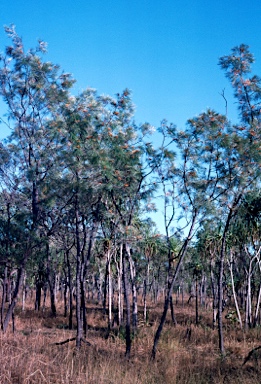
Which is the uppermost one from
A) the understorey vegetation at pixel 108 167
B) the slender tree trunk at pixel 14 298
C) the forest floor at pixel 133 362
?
the understorey vegetation at pixel 108 167

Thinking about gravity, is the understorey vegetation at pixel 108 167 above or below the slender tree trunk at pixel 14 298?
above

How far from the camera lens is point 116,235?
43.7 ft

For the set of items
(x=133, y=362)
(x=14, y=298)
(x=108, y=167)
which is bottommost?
(x=133, y=362)

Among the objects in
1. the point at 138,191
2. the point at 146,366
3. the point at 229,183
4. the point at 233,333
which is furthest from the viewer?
the point at 233,333

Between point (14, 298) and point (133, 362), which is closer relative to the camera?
point (133, 362)

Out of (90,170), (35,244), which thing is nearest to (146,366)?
(90,170)

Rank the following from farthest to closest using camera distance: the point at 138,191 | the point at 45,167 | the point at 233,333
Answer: the point at 233,333, the point at 45,167, the point at 138,191

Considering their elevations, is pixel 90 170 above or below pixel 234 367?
above

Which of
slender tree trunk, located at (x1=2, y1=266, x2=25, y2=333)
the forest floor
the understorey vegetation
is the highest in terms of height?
the understorey vegetation

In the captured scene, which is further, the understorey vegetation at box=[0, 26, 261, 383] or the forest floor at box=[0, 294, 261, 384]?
the understorey vegetation at box=[0, 26, 261, 383]

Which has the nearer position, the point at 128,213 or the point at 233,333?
the point at 128,213

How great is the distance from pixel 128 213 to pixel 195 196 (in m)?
2.29

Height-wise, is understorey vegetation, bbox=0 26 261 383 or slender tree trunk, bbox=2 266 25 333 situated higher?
understorey vegetation, bbox=0 26 261 383

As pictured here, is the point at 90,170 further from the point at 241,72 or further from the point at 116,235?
the point at 241,72
